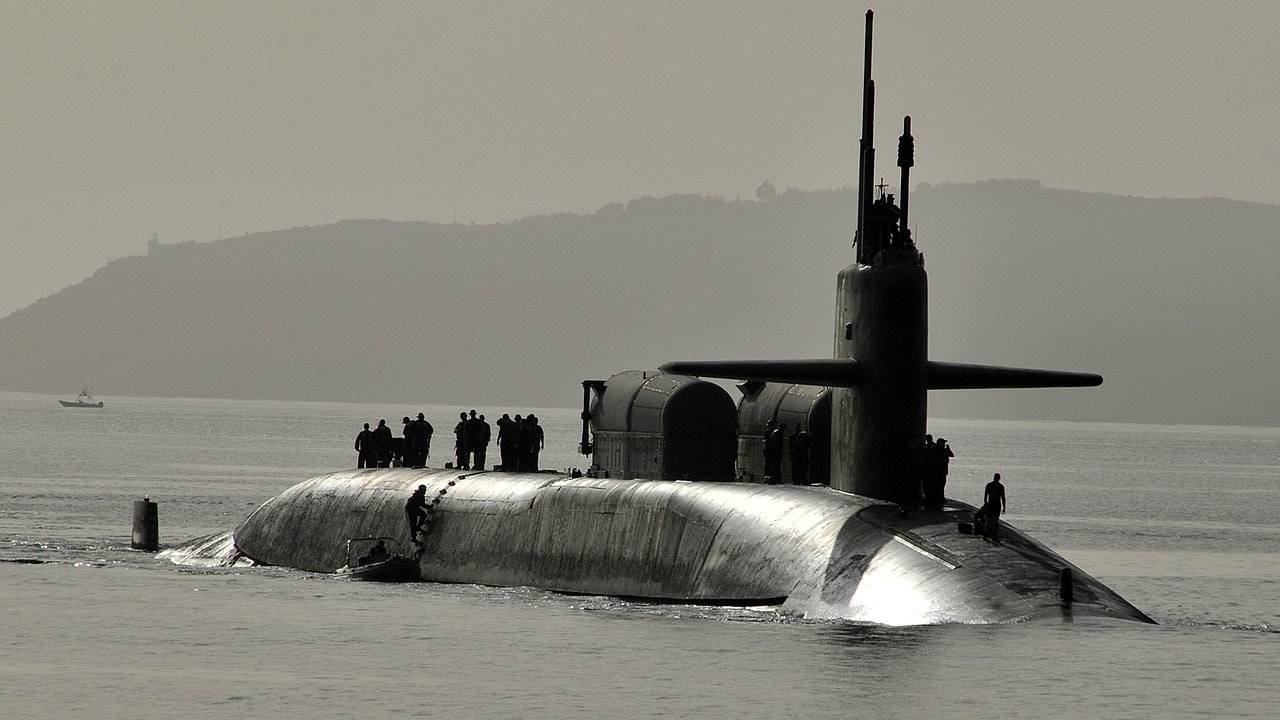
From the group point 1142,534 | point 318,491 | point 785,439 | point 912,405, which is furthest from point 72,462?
point 912,405

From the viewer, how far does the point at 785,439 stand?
122ft

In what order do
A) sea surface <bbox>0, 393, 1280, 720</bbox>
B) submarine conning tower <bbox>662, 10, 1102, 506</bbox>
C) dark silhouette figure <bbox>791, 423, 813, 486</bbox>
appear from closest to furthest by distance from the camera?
sea surface <bbox>0, 393, 1280, 720</bbox> < submarine conning tower <bbox>662, 10, 1102, 506</bbox> < dark silhouette figure <bbox>791, 423, 813, 486</bbox>

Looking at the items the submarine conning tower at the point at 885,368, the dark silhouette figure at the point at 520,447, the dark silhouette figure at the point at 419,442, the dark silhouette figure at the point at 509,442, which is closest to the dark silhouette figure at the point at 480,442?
the dark silhouette figure at the point at 509,442

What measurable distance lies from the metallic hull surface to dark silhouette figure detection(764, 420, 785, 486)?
9.54 feet

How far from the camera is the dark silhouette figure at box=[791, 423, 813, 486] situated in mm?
36000

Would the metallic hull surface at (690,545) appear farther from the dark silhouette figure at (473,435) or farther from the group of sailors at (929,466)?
the dark silhouette figure at (473,435)

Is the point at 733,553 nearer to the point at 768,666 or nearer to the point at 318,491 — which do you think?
the point at 768,666

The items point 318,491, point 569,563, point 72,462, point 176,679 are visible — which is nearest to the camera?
point 176,679

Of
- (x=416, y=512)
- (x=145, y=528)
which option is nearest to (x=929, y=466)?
(x=416, y=512)

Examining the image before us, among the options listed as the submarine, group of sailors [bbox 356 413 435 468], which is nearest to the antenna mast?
the submarine

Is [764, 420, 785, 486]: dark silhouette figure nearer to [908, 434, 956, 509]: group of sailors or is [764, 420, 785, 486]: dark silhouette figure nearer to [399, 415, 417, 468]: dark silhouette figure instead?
[908, 434, 956, 509]: group of sailors

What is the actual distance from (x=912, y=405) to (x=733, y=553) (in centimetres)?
382

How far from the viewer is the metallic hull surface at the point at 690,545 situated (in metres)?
26.6

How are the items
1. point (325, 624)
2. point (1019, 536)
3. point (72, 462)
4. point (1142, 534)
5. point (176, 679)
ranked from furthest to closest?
point (72, 462) < point (1142, 534) < point (325, 624) < point (1019, 536) < point (176, 679)
